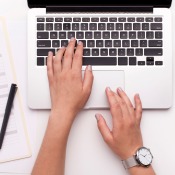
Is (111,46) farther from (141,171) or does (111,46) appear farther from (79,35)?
(141,171)

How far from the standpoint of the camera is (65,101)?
31.0 inches

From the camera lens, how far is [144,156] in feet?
2.54

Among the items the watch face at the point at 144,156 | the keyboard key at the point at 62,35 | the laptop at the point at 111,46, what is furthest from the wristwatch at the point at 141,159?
the keyboard key at the point at 62,35

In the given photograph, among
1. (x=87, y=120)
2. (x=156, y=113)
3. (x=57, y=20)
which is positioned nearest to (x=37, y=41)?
(x=57, y=20)

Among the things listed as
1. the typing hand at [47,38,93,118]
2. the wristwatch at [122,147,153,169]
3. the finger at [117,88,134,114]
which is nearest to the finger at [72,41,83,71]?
the typing hand at [47,38,93,118]

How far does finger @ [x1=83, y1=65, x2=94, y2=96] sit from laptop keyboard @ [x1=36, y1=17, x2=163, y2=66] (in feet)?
0.06

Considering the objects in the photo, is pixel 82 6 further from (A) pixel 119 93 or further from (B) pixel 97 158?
(B) pixel 97 158

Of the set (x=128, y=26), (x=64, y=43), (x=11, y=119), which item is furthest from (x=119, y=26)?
(x=11, y=119)

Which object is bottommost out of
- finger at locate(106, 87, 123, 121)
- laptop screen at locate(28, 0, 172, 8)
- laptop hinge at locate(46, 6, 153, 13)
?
finger at locate(106, 87, 123, 121)

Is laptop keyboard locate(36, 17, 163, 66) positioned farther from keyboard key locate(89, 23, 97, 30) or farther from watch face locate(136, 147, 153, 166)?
watch face locate(136, 147, 153, 166)

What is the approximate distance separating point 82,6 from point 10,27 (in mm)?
180

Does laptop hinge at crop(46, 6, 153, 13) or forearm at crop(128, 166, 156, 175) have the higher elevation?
laptop hinge at crop(46, 6, 153, 13)

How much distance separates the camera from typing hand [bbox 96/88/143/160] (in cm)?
78

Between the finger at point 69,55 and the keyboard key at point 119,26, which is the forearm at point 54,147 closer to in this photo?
the finger at point 69,55
